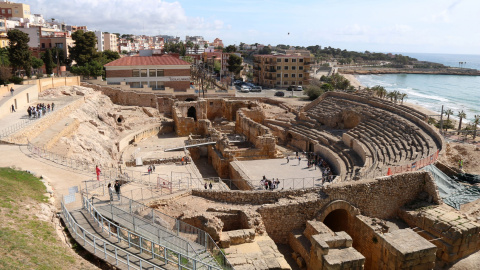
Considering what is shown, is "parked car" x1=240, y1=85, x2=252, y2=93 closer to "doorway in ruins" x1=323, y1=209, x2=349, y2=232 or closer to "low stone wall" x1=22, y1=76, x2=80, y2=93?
"low stone wall" x1=22, y1=76, x2=80, y2=93

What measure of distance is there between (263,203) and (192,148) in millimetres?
16121

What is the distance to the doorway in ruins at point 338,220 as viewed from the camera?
18733 mm

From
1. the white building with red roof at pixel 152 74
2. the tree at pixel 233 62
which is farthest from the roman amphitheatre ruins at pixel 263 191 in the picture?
the tree at pixel 233 62

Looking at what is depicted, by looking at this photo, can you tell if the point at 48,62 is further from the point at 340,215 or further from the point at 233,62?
the point at 340,215

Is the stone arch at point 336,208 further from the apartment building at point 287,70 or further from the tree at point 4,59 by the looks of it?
the apartment building at point 287,70

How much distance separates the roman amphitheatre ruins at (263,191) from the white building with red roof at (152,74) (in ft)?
34.0

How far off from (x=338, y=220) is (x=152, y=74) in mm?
34583

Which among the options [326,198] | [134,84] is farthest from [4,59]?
[326,198]

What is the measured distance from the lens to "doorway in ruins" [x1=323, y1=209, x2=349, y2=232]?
61.5 ft

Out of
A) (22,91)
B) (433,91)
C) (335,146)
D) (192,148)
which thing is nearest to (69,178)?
(192,148)

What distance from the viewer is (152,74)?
47250 millimetres

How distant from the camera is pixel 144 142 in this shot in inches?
1335

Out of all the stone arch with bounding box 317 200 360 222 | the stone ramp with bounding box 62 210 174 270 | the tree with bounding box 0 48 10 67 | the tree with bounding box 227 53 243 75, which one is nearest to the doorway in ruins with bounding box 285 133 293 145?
the stone arch with bounding box 317 200 360 222

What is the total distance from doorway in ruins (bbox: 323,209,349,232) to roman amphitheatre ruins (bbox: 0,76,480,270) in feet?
0.19
